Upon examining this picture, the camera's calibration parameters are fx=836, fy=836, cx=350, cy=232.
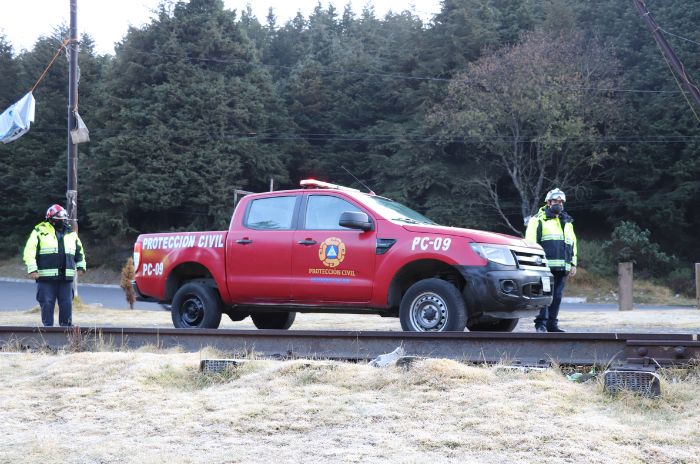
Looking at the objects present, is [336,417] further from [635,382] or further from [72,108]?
[72,108]

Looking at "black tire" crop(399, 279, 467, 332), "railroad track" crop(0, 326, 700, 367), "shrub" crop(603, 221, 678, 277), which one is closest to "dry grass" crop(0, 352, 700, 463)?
"railroad track" crop(0, 326, 700, 367)

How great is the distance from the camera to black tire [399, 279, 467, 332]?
829 cm

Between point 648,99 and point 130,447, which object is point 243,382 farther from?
point 648,99

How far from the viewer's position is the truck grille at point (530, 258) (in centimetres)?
865

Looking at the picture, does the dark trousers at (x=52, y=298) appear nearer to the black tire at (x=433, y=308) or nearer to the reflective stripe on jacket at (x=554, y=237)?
the black tire at (x=433, y=308)

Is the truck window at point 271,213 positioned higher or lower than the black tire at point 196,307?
higher

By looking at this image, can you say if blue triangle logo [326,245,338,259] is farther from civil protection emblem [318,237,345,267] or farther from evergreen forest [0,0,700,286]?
evergreen forest [0,0,700,286]

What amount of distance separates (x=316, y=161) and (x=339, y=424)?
43.4m

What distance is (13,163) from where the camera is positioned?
54.0 metres

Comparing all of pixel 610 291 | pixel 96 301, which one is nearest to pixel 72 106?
pixel 96 301

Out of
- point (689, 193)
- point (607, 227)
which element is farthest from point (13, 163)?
point (689, 193)

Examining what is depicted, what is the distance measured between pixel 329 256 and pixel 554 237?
296cm

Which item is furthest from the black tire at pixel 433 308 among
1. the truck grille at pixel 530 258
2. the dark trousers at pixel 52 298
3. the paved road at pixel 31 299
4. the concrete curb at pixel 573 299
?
the concrete curb at pixel 573 299

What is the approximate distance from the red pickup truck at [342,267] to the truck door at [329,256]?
0.04 ft
